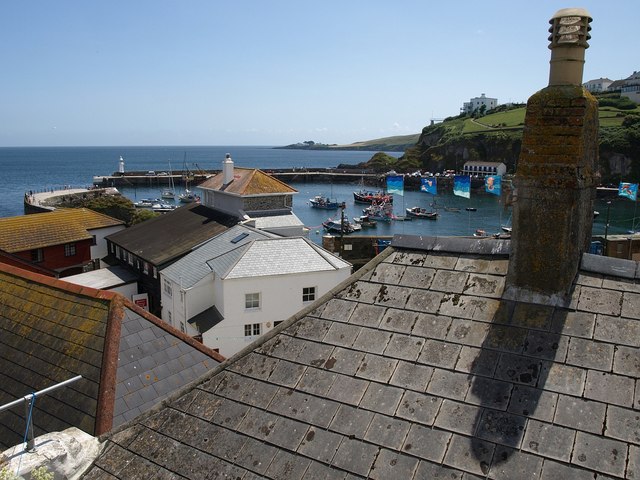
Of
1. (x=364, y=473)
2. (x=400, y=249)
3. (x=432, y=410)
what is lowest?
(x=364, y=473)

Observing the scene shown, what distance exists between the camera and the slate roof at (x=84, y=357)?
9.02m

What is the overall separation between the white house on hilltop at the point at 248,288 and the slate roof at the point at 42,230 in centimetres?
1104

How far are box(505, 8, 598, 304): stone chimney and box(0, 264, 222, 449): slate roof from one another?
23.6 feet

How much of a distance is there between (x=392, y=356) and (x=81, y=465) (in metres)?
3.17

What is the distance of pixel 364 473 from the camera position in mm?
4242

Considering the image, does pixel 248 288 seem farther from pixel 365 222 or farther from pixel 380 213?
pixel 380 213

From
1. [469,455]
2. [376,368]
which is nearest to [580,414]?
[469,455]

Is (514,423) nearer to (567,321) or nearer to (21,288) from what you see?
(567,321)

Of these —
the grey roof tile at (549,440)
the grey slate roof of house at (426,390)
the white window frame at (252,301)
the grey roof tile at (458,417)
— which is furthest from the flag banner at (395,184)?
the grey roof tile at (549,440)

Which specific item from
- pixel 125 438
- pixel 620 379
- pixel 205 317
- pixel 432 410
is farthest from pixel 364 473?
pixel 205 317

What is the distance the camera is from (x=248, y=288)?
25000 millimetres

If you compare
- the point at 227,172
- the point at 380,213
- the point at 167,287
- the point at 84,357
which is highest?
the point at 227,172

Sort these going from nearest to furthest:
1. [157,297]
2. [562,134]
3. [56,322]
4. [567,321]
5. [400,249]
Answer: [567,321], [562,134], [400,249], [56,322], [157,297]

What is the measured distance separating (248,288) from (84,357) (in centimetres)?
1532
